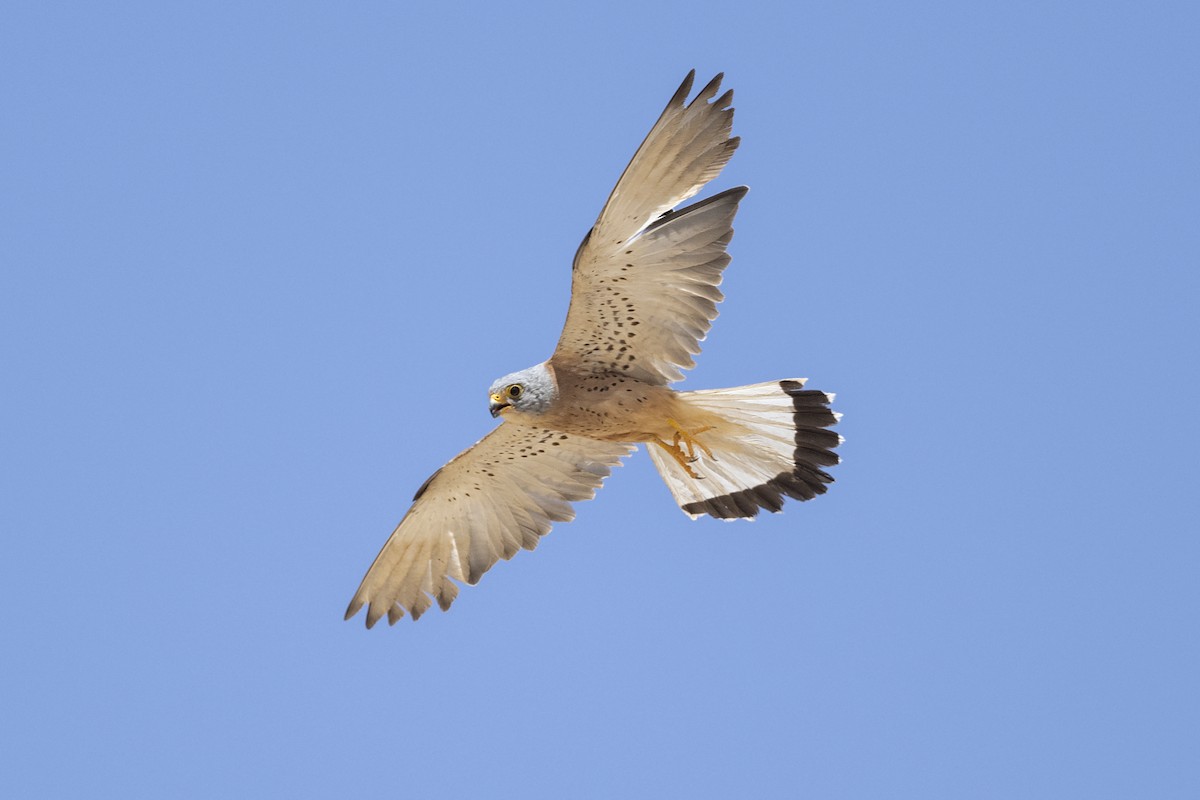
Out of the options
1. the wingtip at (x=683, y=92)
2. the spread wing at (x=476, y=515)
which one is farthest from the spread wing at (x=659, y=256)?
the spread wing at (x=476, y=515)

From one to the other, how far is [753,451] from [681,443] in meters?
0.50

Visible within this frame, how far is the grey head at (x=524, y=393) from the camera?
8953 mm

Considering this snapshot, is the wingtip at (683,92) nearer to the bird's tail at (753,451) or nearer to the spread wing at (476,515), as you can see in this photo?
the bird's tail at (753,451)

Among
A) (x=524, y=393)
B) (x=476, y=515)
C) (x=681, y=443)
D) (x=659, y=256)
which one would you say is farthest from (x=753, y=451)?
(x=476, y=515)

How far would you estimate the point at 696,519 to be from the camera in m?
9.92

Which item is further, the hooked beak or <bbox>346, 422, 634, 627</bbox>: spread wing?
<bbox>346, 422, 634, 627</bbox>: spread wing

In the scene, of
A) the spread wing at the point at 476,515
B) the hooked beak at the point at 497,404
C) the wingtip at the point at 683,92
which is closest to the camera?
the wingtip at the point at 683,92

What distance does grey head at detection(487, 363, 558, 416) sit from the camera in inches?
352

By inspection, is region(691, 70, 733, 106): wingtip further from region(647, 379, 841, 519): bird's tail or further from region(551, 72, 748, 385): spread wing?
region(647, 379, 841, 519): bird's tail

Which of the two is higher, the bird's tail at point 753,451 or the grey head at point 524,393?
the grey head at point 524,393

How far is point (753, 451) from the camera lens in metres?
9.56

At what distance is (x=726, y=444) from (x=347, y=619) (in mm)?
2873

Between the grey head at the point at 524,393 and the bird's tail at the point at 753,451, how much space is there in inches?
34.6

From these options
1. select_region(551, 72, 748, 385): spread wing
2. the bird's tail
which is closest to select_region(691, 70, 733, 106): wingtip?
select_region(551, 72, 748, 385): spread wing
